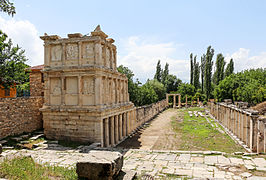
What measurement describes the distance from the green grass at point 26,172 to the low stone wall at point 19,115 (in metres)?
6.90

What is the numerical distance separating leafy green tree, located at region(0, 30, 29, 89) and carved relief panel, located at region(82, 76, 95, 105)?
8822 millimetres

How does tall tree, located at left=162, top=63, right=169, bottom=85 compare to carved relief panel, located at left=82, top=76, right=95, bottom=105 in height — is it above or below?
above

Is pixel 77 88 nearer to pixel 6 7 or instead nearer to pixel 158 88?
pixel 6 7

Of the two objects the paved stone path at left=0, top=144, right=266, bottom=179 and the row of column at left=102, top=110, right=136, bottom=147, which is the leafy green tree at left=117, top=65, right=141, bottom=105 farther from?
the paved stone path at left=0, top=144, right=266, bottom=179

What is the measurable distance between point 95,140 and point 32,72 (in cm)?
947

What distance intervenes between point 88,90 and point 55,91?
8.01 feet

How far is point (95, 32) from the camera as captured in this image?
13312 millimetres

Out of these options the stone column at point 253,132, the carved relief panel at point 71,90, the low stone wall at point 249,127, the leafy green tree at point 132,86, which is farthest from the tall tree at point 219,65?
the carved relief panel at point 71,90

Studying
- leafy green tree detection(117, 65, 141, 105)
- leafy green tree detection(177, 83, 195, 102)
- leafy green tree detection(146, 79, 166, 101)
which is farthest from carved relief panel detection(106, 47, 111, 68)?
leafy green tree detection(177, 83, 195, 102)

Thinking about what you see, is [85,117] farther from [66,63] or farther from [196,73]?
[196,73]

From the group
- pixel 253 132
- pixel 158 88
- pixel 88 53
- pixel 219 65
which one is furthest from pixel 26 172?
pixel 219 65

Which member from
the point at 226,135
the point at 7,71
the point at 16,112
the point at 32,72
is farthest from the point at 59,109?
the point at 226,135

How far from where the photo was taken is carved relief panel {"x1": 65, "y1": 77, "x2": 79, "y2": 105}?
44.5 ft

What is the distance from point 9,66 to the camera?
18266 millimetres
